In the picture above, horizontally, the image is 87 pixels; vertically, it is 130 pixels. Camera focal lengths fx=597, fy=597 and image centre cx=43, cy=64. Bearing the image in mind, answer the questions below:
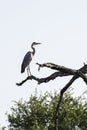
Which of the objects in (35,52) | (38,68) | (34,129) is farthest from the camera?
(34,129)

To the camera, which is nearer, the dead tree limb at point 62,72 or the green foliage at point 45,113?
the dead tree limb at point 62,72

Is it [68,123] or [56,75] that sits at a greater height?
[56,75]

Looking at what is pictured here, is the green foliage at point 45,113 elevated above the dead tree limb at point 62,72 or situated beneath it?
situated beneath

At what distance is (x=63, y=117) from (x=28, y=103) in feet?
14.8

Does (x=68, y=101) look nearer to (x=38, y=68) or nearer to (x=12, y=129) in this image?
(x=12, y=129)

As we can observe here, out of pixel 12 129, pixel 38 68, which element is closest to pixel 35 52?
pixel 38 68

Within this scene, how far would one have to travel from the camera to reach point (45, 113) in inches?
2581

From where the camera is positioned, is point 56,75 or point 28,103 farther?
point 28,103

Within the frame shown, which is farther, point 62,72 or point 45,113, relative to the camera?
point 45,113

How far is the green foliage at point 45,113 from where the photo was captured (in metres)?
64.4

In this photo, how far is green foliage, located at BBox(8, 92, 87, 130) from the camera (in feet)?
211

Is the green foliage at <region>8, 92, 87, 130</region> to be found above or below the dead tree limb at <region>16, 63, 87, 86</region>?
below

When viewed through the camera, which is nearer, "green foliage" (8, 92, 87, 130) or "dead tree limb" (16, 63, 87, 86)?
"dead tree limb" (16, 63, 87, 86)

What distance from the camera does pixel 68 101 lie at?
6469 cm
